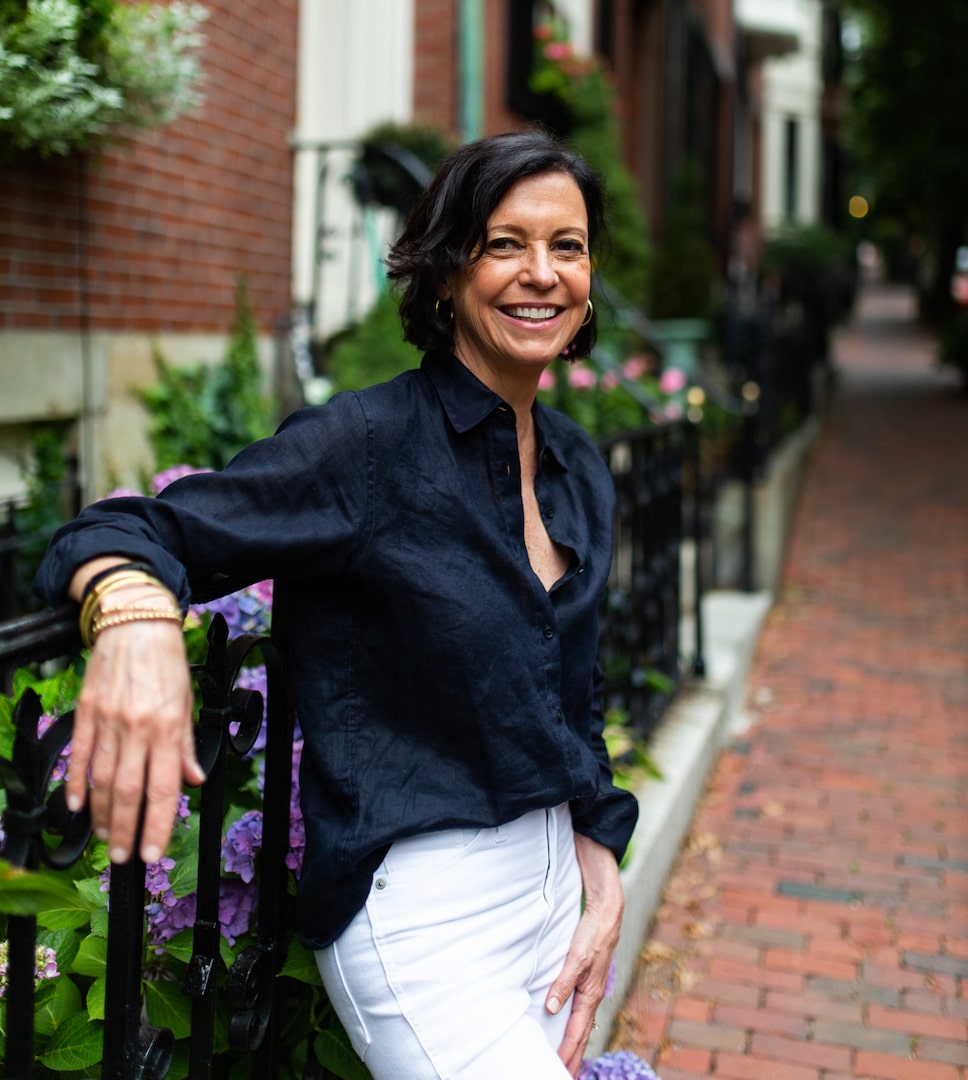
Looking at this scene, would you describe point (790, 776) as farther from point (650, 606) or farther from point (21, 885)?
point (21, 885)

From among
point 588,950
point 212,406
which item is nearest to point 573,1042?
point 588,950

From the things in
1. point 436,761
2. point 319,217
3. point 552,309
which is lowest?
point 436,761

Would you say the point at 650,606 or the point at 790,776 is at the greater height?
the point at 650,606

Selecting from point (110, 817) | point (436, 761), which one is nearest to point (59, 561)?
point (110, 817)

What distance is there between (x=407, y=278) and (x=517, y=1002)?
113 centimetres

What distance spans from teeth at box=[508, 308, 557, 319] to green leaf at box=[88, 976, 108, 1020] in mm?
1139

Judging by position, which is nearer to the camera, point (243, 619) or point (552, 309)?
point (552, 309)

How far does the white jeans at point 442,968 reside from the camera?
5.46 feet

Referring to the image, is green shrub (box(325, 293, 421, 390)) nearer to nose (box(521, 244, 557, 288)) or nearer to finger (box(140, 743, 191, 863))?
nose (box(521, 244, 557, 288))

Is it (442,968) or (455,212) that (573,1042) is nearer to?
(442,968)

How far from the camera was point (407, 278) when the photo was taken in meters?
2.00

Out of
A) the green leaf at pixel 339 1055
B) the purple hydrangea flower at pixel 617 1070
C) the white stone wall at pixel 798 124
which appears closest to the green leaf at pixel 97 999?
the green leaf at pixel 339 1055

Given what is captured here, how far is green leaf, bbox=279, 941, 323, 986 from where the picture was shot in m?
1.89

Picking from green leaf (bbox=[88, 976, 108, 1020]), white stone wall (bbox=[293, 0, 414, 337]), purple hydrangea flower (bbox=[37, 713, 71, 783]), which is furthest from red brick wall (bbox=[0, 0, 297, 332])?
green leaf (bbox=[88, 976, 108, 1020])
